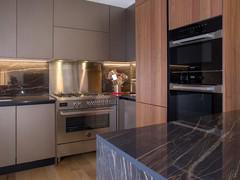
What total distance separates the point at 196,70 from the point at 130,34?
5.76 feet

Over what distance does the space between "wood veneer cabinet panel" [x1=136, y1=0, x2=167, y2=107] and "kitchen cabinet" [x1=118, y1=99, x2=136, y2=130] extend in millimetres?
493

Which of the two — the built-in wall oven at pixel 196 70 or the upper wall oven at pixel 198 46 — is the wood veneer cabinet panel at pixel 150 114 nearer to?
the built-in wall oven at pixel 196 70

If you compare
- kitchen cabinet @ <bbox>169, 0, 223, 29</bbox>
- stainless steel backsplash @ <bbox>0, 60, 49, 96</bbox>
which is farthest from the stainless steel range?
kitchen cabinet @ <bbox>169, 0, 223, 29</bbox>

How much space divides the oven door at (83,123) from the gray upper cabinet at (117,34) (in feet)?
3.01

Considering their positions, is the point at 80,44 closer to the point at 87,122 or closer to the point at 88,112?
the point at 88,112

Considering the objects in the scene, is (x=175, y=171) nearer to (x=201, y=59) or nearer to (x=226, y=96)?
(x=226, y=96)

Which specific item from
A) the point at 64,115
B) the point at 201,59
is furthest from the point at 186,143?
the point at 64,115

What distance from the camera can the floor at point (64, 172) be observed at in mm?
2266

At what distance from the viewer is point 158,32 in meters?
1.98

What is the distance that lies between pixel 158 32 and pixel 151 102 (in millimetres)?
742

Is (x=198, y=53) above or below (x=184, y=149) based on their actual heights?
above

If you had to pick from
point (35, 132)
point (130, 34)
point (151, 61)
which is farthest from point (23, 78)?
point (151, 61)

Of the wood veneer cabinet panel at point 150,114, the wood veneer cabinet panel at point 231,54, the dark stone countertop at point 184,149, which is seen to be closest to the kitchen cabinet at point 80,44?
the wood veneer cabinet panel at point 150,114

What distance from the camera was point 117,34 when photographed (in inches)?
128
